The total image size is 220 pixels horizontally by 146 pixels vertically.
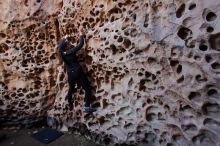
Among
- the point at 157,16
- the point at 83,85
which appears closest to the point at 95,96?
the point at 83,85

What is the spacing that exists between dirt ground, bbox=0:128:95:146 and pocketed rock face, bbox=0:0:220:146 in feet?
0.59

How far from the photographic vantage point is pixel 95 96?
14.3 ft

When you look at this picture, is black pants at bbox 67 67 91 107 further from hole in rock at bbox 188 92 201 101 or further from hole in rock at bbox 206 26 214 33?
hole in rock at bbox 206 26 214 33

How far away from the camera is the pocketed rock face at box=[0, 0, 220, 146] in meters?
2.96

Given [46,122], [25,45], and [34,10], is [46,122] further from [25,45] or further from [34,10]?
[34,10]

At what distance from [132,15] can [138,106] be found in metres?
1.25

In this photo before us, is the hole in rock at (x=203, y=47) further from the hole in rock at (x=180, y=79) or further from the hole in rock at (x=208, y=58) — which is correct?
the hole in rock at (x=180, y=79)

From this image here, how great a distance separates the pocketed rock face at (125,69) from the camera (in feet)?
9.71

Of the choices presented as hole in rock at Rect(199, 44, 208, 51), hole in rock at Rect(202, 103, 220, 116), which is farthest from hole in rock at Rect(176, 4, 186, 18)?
hole in rock at Rect(202, 103, 220, 116)

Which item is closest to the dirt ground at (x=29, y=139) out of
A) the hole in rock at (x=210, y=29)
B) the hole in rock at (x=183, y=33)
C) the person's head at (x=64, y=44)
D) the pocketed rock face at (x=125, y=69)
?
the pocketed rock face at (x=125, y=69)

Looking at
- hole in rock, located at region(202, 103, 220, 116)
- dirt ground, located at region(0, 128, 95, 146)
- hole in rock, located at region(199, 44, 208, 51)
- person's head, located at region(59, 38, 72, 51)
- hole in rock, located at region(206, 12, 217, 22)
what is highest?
person's head, located at region(59, 38, 72, 51)

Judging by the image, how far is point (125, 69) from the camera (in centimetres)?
381

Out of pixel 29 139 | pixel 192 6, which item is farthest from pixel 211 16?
pixel 29 139

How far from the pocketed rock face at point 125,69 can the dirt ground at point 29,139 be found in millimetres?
179
